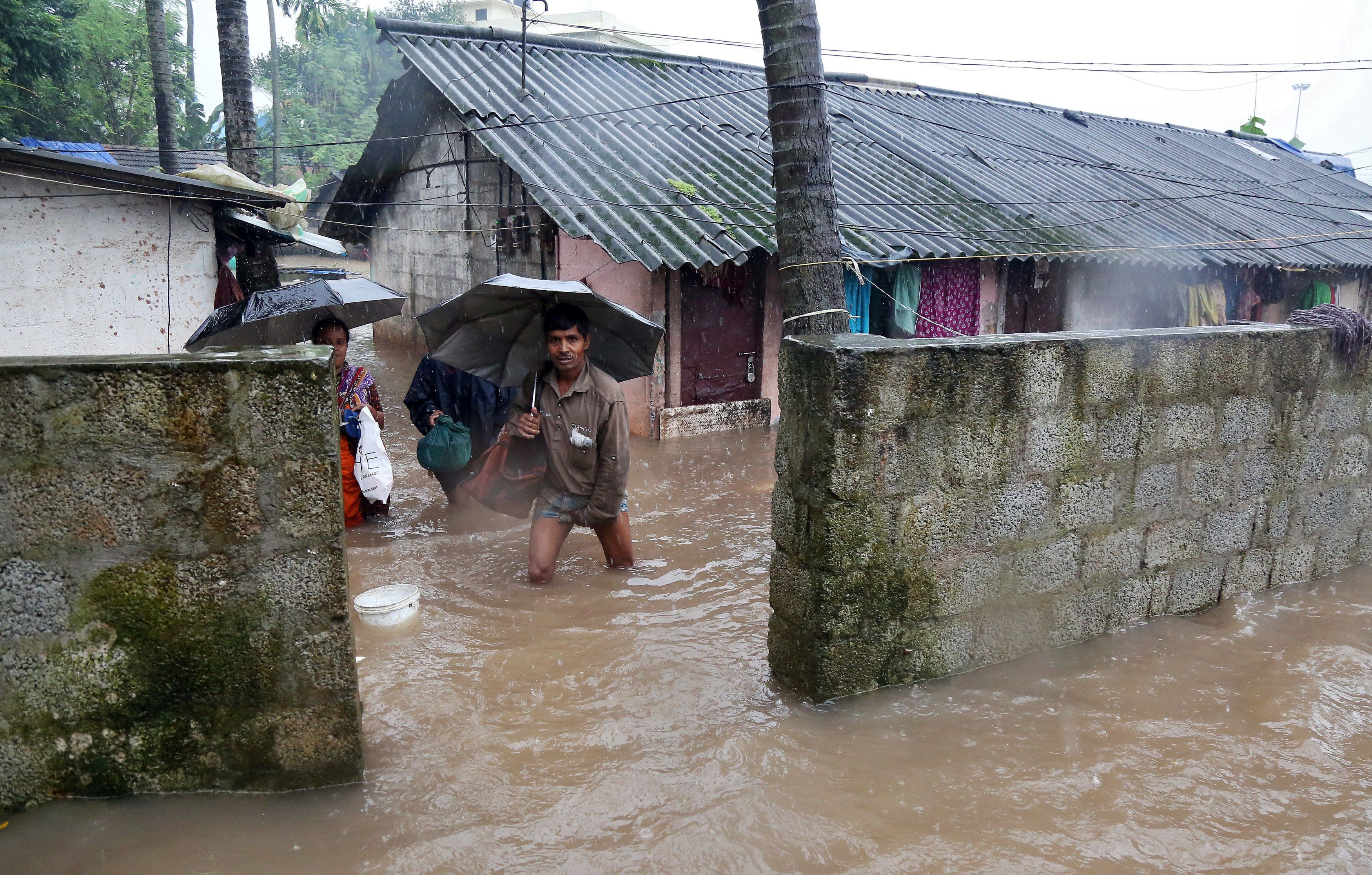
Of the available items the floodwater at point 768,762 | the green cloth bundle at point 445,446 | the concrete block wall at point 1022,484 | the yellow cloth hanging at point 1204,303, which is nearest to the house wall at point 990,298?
the yellow cloth hanging at point 1204,303

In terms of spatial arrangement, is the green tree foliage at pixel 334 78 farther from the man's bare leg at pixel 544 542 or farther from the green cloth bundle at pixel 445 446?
the man's bare leg at pixel 544 542

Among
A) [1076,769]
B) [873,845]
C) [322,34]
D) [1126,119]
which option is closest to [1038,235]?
[1076,769]

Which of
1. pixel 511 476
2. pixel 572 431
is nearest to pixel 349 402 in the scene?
pixel 511 476

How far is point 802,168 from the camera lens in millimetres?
5547

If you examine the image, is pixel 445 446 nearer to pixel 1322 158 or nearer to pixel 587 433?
pixel 587 433

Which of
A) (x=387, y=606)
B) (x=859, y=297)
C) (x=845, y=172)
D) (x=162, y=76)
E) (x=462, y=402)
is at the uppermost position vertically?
(x=162, y=76)

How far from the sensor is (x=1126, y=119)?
19891 millimetres

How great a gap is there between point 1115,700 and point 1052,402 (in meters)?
1.32

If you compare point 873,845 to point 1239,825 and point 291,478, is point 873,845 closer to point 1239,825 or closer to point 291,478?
point 1239,825

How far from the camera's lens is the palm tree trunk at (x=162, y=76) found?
13.7 m

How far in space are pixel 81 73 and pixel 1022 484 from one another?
30193 mm

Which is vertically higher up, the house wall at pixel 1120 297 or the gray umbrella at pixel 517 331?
the house wall at pixel 1120 297

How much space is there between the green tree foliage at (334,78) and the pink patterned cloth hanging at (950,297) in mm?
28398

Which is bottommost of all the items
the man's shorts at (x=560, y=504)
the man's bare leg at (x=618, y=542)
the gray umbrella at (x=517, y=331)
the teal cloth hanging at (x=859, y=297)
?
the man's bare leg at (x=618, y=542)
